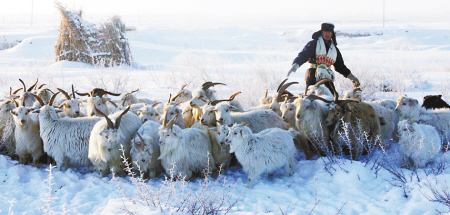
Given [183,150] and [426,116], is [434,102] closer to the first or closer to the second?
[426,116]

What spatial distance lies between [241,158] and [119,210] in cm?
188

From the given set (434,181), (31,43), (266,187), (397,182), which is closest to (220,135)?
(266,187)

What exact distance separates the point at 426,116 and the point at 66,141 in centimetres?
594

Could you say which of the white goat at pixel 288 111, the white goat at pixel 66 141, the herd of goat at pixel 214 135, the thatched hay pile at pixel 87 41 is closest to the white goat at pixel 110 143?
the herd of goat at pixel 214 135

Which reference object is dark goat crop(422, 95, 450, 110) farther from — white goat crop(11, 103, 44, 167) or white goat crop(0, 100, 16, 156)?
white goat crop(0, 100, 16, 156)

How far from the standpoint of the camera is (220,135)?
5691 millimetres

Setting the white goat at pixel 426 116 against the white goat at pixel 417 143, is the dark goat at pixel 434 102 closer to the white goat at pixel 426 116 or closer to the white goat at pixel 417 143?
the white goat at pixel 426 116

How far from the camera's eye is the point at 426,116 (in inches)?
252

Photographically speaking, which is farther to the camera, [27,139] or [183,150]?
[27,139]

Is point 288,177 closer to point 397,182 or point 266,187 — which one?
point 266,187

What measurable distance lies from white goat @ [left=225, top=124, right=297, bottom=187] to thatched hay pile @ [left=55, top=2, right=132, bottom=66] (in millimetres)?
12975

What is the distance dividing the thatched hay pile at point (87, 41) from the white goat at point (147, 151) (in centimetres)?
1223

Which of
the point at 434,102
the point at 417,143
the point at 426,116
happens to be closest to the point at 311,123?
the point at 417,143

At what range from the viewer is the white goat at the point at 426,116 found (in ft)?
20.6
